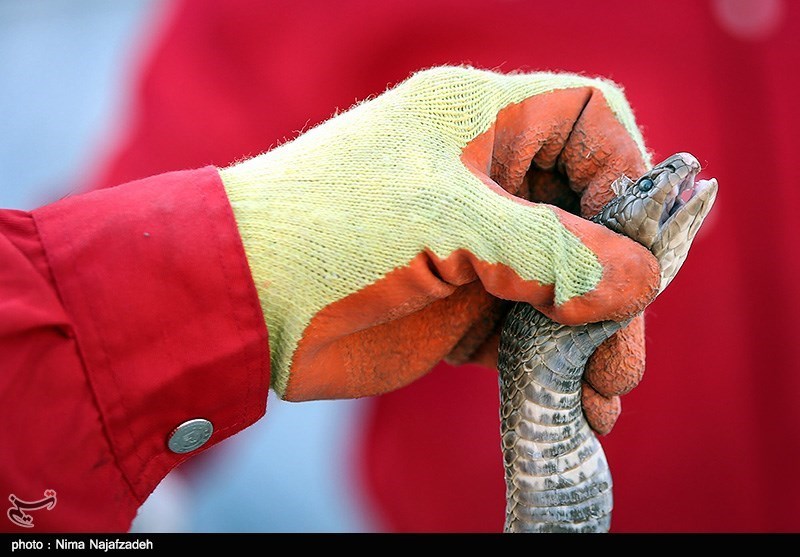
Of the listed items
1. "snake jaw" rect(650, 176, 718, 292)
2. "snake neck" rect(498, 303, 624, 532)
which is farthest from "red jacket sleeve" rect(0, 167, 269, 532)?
"snake jaw" rect(650, 176, 718, 292)

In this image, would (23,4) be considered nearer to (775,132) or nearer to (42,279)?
(42,279)

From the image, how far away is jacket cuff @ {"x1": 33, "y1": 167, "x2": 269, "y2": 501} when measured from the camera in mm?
622

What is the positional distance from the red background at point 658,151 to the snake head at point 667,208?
680 millimetres

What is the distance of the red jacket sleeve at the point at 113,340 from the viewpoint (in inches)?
23.5

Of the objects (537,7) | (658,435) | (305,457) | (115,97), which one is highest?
(537,7)

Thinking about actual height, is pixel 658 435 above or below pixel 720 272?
below

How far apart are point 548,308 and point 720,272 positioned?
79cm

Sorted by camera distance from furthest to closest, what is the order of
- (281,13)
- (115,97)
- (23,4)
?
(23,4), (115,97), (281,13)

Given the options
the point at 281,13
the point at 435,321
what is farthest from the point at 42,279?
the point at 281,13

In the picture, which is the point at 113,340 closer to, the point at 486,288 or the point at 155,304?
the point at 155,304

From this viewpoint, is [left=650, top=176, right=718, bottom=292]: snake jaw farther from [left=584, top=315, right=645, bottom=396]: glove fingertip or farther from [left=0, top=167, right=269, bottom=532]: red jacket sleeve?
[left=0, top=167, right=269, bottom=532]: red jacket sleeve

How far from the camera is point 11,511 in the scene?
0.59 meters

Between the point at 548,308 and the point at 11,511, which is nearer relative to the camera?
the point at 11,511

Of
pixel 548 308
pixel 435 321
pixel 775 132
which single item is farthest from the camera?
pixel 775 132
